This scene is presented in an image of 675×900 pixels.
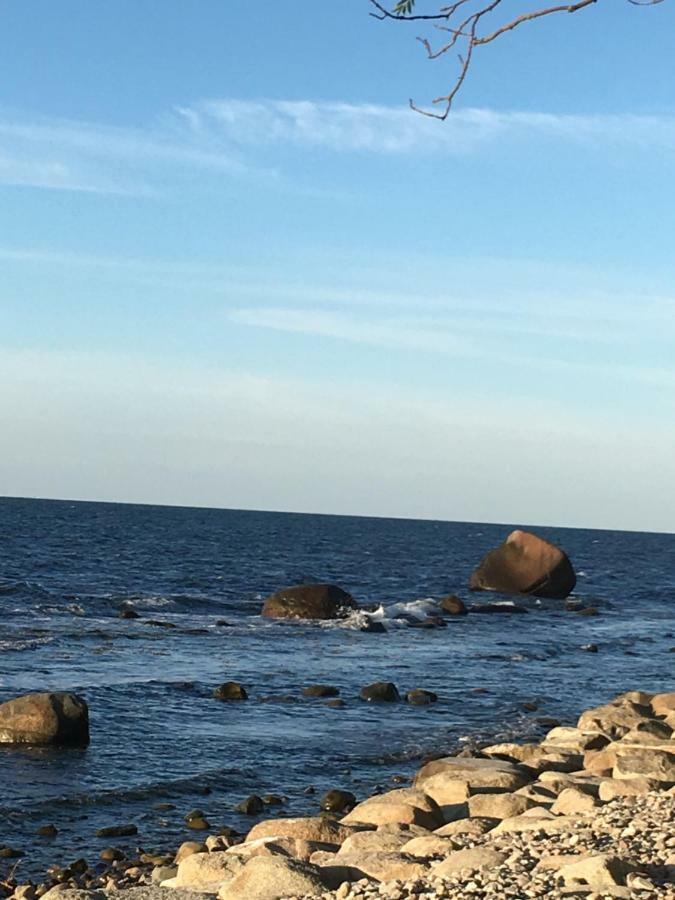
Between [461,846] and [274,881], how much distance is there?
1.73 meters

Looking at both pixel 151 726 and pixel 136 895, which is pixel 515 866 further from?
pixel 151 726

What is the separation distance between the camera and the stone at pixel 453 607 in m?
40.6

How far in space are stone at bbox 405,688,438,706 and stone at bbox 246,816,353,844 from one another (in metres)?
10.9

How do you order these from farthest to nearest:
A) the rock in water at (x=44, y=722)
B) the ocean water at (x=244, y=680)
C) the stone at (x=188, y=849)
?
the rock in water at (x=44, y=722)
the ocean water at (x=244, y=680)
the stone at (x=188, y=849)

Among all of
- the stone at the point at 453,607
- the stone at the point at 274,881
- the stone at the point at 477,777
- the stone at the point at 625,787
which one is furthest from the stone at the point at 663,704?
the stone at the point at 453,607

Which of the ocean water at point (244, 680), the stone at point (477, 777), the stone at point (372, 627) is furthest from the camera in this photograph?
the stone at point (372, 627)

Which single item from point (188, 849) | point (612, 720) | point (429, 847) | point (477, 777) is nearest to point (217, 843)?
point (188, 849)

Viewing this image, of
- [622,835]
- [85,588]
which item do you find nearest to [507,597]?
[85,588]

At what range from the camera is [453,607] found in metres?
40.8

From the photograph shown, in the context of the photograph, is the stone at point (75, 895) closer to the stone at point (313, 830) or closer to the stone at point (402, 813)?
the stone at point (313, 830)

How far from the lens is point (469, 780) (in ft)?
43.2

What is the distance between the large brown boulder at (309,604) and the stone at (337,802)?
70.8 feet

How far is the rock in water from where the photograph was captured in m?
17.4

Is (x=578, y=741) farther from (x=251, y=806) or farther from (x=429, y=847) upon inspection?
(x=429, y=847)
